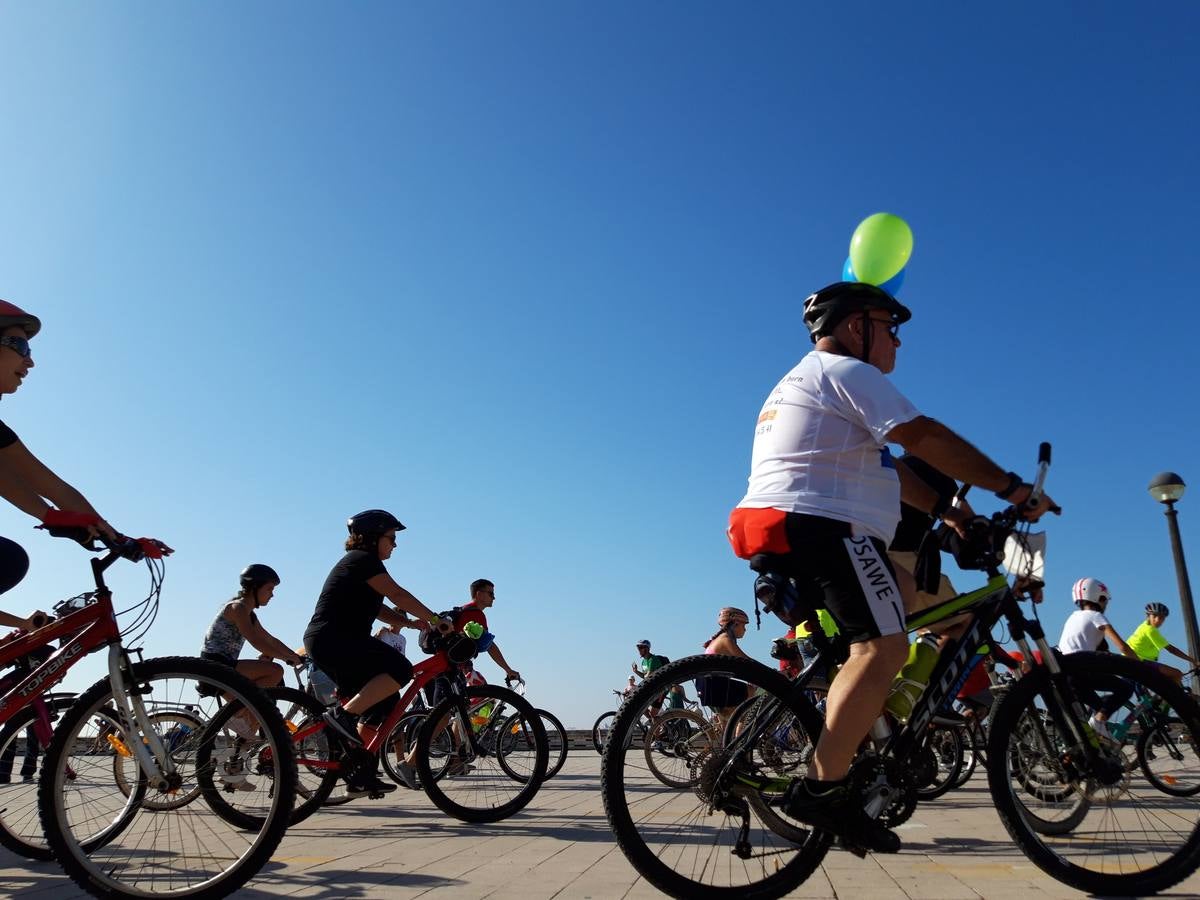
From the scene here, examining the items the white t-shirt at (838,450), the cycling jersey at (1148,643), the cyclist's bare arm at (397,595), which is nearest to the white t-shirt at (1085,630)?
the cycling jersey at (1148,643)

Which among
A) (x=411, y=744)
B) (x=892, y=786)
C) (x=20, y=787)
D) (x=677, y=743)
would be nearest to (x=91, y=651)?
(x=20, y=787)

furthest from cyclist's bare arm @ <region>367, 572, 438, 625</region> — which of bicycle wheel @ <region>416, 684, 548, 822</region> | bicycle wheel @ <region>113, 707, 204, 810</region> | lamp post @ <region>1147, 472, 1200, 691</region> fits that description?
lamp post @ <region>1147, 472, 1200, 691</region>

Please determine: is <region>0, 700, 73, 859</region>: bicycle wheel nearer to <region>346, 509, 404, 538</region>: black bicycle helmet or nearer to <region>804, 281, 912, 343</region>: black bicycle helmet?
<region>346, 509, 404, 538</region>: black bicycle helmet

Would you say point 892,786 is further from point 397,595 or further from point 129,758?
point 397,595

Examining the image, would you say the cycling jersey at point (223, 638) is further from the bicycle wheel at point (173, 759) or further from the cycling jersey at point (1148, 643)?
the cycling jersey at point (1148, 643)

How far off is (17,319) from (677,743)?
12.4 ft

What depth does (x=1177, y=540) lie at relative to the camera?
40.6ft

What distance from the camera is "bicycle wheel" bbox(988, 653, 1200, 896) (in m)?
2.94

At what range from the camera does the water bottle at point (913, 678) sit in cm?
325

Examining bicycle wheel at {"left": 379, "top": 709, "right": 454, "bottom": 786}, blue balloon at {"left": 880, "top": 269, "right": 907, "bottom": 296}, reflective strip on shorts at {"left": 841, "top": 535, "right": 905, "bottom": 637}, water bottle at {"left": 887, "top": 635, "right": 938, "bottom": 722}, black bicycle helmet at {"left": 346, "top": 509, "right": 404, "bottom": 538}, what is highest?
blue balloon at {"left": 880, "top": 269, "right": 907, "bottom": 296}

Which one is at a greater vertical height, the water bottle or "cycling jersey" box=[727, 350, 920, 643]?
"cycling jersey" box=[727, 350, 920, 643]

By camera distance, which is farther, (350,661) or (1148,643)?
(1148,643)

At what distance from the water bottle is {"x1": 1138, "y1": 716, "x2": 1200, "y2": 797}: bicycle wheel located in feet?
2.25

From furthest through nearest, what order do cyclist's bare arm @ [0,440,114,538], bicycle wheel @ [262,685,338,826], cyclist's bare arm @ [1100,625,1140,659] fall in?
cyclist's bare arm @ [1100,625,1140,659] → bicycle wheel @ [262,685,338,826] → cyclist's bare arm @ [0,440,114,538]
